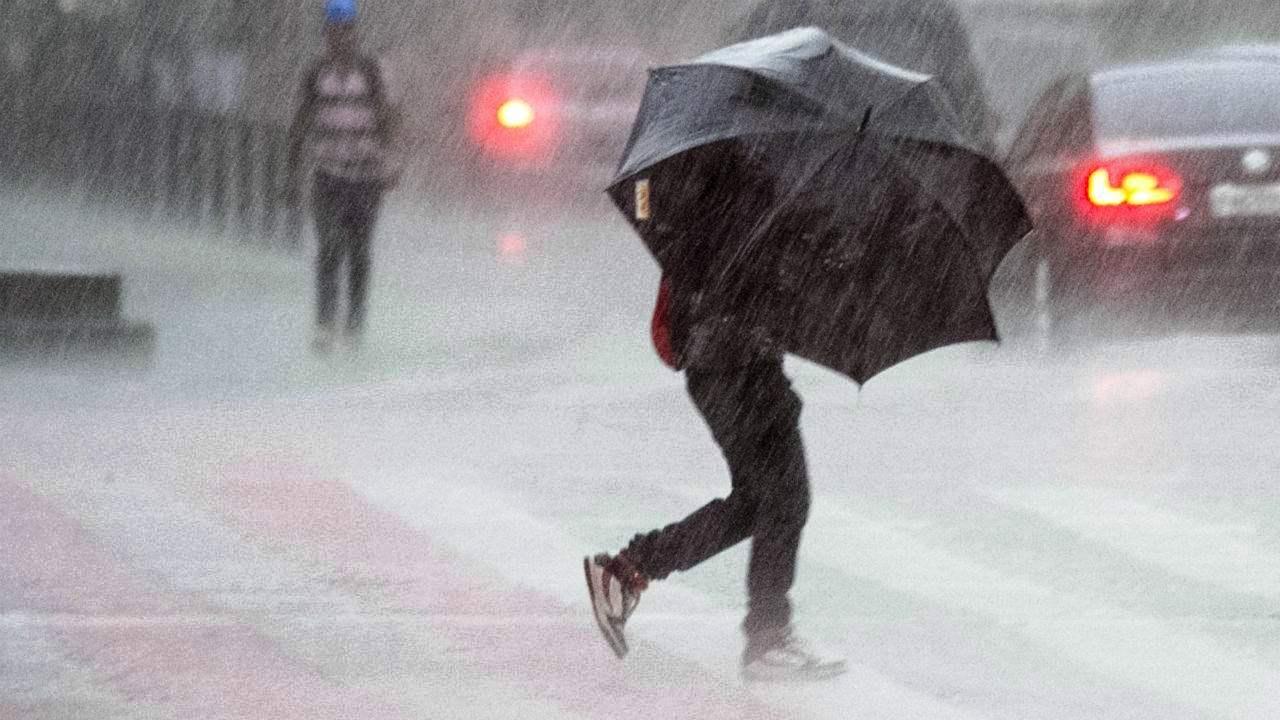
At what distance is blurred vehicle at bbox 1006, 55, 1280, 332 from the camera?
41.7ft

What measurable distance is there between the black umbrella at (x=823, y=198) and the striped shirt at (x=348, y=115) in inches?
277

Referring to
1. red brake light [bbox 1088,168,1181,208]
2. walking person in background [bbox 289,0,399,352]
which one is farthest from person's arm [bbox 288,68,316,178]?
red brake light [bbox 1088,168,1181,208]

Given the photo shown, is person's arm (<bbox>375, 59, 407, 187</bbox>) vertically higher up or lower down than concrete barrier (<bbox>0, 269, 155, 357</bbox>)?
higher up

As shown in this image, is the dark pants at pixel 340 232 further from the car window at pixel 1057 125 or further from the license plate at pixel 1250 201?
the license plate at pixel 1250 201

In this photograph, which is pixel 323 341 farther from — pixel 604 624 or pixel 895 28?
pixel 604 624

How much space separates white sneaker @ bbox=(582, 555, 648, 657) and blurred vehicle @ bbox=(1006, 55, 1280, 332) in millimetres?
6530

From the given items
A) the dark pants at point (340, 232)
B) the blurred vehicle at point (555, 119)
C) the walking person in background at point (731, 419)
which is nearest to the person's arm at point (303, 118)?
the dark pants at point (340, 232)

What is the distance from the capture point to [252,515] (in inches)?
358

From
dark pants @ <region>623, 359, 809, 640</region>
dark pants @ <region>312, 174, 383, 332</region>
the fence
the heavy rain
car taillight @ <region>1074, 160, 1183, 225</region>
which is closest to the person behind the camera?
the heavy rain

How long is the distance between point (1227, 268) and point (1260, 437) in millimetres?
2097

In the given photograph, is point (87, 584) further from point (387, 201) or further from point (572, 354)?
point (387, 201)

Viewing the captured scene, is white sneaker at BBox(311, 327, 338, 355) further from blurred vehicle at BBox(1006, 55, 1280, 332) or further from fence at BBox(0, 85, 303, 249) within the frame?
fence at BBox(0, 85, 303, 249)

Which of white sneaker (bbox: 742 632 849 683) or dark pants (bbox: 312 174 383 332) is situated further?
dark pants (bbox: 312 174 383 332)

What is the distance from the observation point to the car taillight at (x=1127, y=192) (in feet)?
42.0
